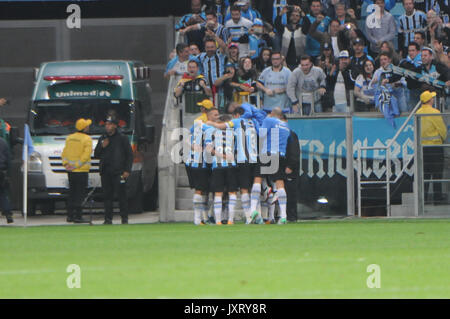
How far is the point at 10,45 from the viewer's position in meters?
32.8

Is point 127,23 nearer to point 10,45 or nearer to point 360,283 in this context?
point 10,45

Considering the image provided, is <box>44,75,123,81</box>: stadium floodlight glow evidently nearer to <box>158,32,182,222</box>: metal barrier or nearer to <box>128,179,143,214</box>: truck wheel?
<box>158,32,182,222</box>: metal barrier

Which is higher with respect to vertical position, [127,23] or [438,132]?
[127,23]

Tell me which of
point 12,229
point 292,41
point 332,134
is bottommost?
point 12,229

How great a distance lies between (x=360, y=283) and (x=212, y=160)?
37.6 feet

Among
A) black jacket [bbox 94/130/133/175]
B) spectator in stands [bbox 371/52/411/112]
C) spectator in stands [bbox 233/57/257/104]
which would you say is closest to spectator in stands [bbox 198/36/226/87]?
spectator in stands [bbox 233/57/257/104]

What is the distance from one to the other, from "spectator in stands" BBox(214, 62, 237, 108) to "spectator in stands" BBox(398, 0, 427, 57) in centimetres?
372

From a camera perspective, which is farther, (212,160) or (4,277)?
(212,160)

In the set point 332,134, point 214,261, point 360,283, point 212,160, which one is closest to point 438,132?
point 332,134

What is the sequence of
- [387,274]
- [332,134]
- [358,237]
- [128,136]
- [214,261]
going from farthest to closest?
1. [128,136]
2. [332,134]
3. [358,237]
4. [214,261]
5. [387,274]

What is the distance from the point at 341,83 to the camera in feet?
78.5

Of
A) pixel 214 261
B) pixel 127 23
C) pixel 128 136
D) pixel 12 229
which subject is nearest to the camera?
pixel 214 261

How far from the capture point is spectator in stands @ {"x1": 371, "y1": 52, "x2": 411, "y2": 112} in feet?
75.5
